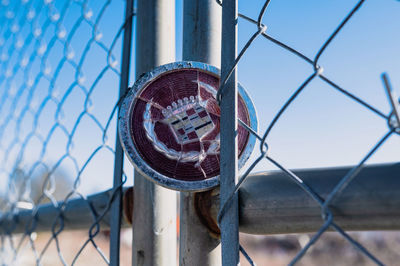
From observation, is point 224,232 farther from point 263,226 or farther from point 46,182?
point 46,182

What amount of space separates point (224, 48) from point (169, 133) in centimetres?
13

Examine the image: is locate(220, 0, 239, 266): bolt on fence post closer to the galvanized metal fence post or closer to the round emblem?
the round emblem

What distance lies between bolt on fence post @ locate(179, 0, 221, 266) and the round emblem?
0.04 meters

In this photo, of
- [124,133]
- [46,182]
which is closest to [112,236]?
[124,133]

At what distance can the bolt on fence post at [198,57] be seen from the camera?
483 mm

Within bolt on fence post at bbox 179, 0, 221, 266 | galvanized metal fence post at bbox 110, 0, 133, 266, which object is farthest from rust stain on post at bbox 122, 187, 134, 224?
bolt on fence post at bbox 179, 0, 221, 266

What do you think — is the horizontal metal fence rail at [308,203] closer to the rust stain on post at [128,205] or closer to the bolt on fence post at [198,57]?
the bolt on fence post at [198,57]

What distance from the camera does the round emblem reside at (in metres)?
0.47

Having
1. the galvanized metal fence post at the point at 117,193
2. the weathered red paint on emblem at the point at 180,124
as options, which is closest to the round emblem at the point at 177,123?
the weathered red paint on emblem at the point at 180,124

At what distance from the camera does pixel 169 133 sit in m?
0.49

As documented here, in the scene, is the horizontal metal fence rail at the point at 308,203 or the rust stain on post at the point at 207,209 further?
the rust stain on post at the point at 207,209

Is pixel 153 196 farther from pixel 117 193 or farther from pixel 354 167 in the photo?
pixel 354 167

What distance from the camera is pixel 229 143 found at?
42 centimetres

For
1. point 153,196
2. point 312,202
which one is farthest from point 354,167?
point 153,196
